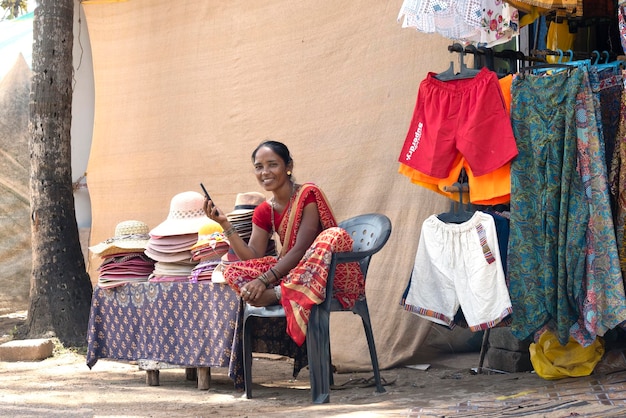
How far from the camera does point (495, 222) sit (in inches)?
178

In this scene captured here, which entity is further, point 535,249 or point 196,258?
point 196,258

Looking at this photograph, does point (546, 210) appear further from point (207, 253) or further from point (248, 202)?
point (207, 253)

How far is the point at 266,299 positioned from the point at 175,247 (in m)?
1.05

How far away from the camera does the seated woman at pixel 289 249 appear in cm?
424

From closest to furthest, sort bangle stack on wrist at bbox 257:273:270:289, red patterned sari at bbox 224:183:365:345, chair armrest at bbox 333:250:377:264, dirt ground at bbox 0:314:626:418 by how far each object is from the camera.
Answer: dirt ground at bbox 0:314:626:418 < red patterned sari at bbox 224:183:365:345 < chair armrest at bbox 333:250:377:264 < bangle stack on wrist at bbox 257:273:270:289

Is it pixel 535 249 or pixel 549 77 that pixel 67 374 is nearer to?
pixel 535 249

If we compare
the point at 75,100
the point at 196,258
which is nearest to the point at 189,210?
the point at 196,258

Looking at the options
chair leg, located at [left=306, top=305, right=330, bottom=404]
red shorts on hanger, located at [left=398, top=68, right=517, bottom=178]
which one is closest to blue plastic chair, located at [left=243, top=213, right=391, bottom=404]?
chair leg, located at [left=306, top=305, right=330, bottom=404]

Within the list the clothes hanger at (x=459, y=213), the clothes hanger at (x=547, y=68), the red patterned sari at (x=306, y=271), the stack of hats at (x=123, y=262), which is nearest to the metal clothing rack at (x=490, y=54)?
the clothes hanger at (x=547, y=68)

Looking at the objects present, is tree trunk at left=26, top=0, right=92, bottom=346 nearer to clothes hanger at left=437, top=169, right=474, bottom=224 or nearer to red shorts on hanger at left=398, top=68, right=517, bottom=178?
red shorts on hanger at left=398, top=68, right=517, bottom=178

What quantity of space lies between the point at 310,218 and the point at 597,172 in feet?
4.63

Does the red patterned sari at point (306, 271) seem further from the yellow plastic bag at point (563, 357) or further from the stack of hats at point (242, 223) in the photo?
the yellow plastic bag at point (563, 357)

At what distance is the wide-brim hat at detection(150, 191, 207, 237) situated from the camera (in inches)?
209

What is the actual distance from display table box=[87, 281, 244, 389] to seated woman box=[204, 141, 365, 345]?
0.32 meters
